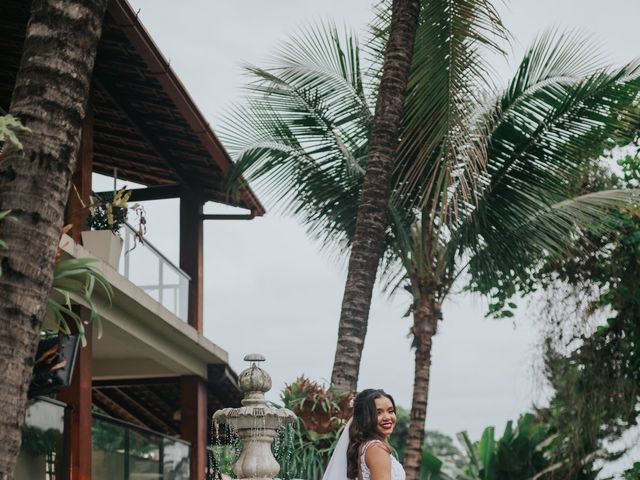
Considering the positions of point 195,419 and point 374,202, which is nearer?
point 374,202

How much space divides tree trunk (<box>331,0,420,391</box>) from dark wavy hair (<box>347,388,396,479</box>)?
5293 millimetres

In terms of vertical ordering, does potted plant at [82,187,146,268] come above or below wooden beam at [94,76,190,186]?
below

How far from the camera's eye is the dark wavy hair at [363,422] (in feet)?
19.8

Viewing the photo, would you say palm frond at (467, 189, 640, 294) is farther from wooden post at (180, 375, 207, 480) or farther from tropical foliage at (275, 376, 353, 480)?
tropical foliage at (275, 376, 353, 480)

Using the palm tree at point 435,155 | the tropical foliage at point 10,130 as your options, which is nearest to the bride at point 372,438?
the tropical foliage at point 10,130

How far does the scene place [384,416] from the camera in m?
6.03

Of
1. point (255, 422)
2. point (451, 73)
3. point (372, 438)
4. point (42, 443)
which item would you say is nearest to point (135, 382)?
point (42, 443)

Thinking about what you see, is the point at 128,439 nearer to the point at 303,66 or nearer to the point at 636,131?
the point at 303,66

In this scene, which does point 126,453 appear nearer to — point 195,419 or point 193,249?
point 195,419

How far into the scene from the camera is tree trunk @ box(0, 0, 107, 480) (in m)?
4.98

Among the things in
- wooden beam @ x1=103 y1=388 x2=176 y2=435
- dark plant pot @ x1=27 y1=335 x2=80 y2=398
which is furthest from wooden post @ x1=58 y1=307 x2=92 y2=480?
wooden beam @ x1=103 y1=388 x2=176 y2=435

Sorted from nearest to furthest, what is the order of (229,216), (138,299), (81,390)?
1. (81,390)
2. (138,299)
3. (229,216)

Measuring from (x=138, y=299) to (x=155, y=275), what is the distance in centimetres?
133

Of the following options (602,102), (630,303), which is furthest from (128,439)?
(630,303)
